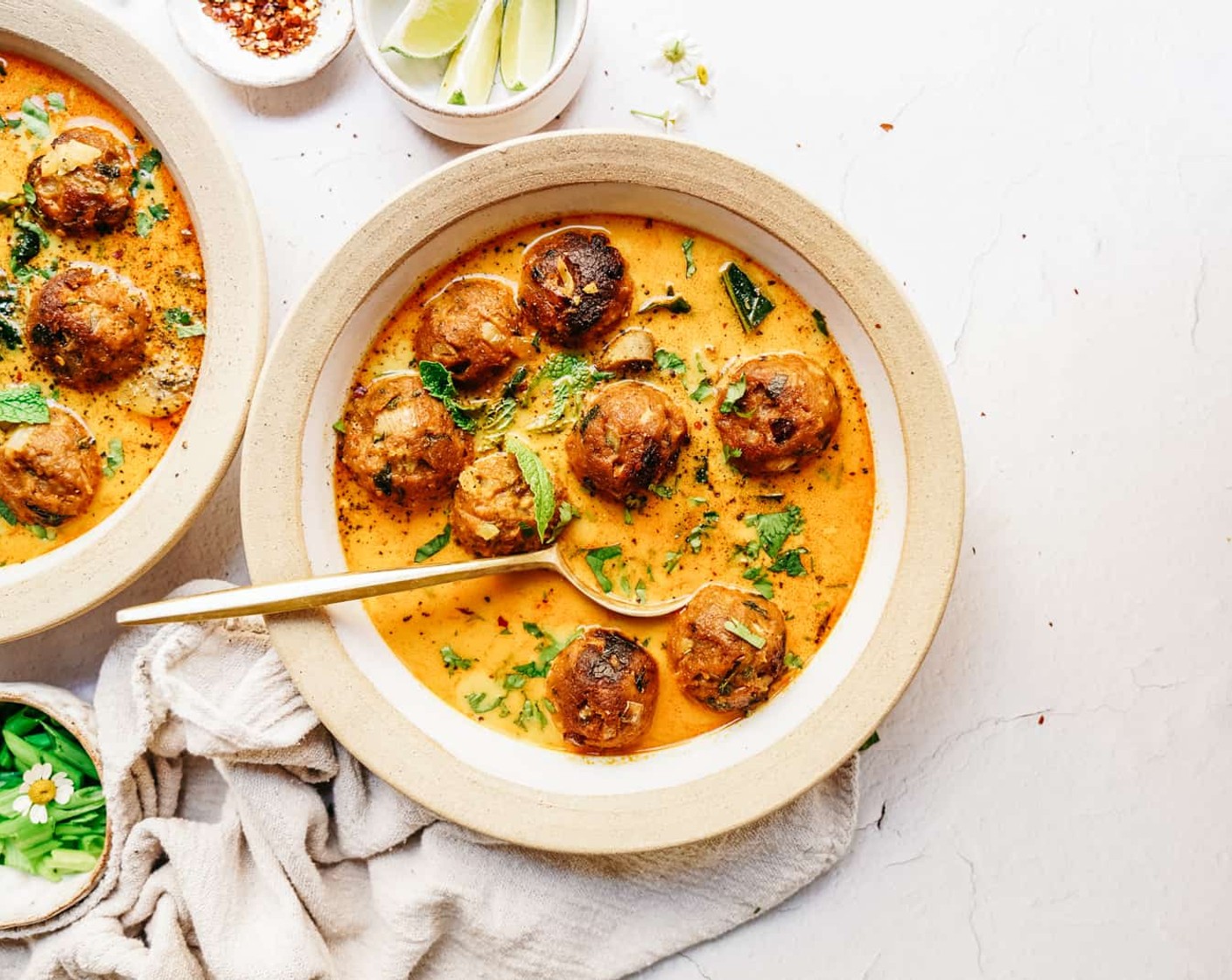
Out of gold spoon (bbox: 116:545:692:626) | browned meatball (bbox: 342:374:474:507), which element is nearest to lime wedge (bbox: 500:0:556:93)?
browned meatball (bbox: 342:374:474:507)

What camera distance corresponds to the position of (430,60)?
3.84 m

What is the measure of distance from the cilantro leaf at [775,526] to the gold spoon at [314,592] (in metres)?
0.71

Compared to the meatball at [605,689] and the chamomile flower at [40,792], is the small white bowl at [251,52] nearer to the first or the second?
the meatball at [605,689]

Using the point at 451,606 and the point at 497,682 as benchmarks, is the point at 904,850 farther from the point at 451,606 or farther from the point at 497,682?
the point at 451,606

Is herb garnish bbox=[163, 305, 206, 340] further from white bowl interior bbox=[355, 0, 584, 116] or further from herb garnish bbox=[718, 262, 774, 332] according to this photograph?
herb garnish bbox=[718, 262, 774, 332]

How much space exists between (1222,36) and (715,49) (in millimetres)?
1943

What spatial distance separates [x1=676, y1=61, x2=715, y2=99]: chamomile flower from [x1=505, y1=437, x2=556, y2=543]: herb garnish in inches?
62.9

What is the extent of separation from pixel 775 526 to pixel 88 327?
2444 mm

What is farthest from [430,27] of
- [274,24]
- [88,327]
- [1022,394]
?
[1022,394]

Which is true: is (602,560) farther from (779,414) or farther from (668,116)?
(668,116)

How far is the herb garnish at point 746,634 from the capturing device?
3377 mm

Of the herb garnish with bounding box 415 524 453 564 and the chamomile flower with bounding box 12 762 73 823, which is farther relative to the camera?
the chamomile flower with bounding box 12 762 73 823

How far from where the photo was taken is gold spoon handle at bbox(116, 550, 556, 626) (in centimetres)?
332

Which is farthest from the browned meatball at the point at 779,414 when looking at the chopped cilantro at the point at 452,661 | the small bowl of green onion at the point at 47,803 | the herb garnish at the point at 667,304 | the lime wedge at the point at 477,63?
the small bowl of green onion at the point at 47,803
